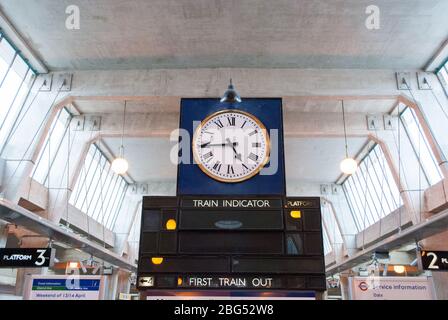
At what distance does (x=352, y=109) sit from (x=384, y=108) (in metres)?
1.33

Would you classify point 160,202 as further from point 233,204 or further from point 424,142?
point 424,142

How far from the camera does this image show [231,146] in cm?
562

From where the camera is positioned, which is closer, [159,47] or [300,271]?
[300,271]

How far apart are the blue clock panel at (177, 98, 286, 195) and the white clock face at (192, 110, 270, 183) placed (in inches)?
4.1

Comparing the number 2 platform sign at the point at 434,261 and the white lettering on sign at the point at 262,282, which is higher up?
the number 2 platform sign at the point at 434,261

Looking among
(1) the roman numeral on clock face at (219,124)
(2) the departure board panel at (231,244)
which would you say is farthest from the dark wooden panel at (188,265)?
(1) the roman numeral on clock face at (219,124)

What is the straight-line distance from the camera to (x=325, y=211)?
27844mm

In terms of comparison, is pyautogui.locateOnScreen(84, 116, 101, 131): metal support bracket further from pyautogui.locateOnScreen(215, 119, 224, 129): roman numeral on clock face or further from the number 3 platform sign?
pyautogui.locateOnScreen(215, 119, 224, 129): roman numeral on clock face

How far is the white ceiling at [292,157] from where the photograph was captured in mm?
18016

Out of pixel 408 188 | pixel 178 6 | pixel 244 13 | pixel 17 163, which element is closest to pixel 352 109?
pixel 408 188

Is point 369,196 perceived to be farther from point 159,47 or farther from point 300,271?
point 300,271

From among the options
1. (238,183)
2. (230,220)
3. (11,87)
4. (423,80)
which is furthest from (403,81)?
(11,87)

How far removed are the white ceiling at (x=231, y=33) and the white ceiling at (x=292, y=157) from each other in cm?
654

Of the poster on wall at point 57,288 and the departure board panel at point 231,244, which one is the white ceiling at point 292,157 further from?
the departure board panel at point 231,244
